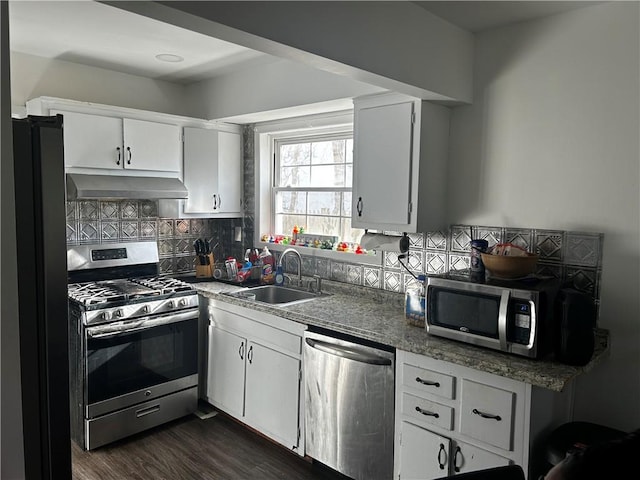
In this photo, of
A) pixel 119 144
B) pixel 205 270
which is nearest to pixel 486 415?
pixel 205 270

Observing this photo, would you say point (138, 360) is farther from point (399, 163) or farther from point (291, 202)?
point (399, 163)

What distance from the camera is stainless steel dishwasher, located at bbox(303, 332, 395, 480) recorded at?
2.47 metres

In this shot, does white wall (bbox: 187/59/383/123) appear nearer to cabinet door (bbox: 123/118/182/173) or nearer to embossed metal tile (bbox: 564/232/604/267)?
cabinet door (bbox: 123/118/182/173)

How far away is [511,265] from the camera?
228 centimetres

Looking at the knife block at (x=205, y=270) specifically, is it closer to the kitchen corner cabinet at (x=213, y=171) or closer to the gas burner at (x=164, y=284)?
the gas burner at (x=164, y=284)

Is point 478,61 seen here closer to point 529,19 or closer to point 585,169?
A: point 529,19

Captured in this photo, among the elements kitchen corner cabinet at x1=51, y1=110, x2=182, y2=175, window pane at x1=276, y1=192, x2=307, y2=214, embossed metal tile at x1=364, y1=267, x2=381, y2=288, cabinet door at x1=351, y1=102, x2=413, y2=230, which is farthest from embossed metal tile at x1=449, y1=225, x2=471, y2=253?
kitchen corner cabinet at x1=51, y1=110, x2=182, y2=175

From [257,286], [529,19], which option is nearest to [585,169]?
[529,19]

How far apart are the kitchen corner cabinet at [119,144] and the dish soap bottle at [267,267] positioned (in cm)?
92

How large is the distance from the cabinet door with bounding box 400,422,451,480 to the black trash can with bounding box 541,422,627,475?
42cm

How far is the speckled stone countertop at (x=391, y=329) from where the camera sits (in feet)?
6.53

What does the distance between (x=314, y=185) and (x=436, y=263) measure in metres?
1.26

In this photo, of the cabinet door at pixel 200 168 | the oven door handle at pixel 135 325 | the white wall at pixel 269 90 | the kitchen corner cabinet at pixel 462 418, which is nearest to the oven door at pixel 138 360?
the oven door handle at pixel 135 325

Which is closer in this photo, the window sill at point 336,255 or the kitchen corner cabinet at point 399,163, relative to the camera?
the kitchen corner cabinet at point 399,163
